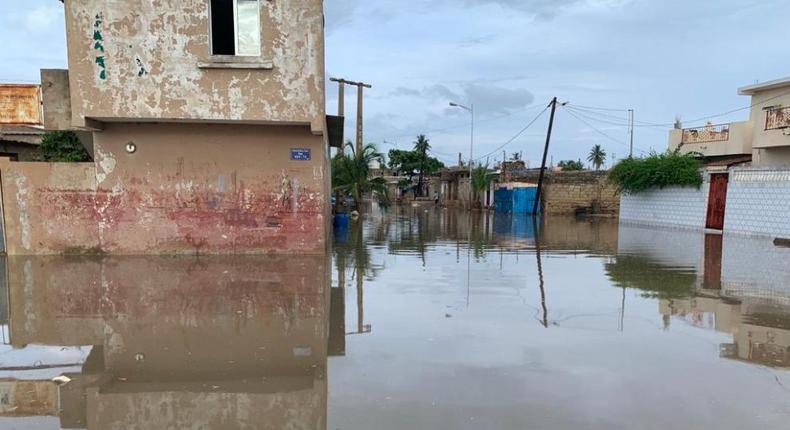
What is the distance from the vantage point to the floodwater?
13.8 feet

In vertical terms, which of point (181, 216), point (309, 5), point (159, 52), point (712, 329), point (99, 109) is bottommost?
point (712, 329)

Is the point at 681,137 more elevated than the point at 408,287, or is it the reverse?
the point at 681,137

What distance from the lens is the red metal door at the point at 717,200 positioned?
20906 millimetres

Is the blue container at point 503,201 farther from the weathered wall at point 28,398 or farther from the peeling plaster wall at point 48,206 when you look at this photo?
the weathered wall at point 28,398

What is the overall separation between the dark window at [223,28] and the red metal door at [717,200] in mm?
19363

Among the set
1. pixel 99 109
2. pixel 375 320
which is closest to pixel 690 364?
pixel 375 320

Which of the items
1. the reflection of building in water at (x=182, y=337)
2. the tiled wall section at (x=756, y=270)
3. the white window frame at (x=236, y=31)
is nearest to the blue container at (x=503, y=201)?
the tiled wall section at (x=756, y=270)

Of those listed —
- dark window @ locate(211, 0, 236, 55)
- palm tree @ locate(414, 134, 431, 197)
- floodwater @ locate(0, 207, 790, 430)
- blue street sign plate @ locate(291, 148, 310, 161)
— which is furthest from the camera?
palm tree @ locate(414, 134, 431, 197)

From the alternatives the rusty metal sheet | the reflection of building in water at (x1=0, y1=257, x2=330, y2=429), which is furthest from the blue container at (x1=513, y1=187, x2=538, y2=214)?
the rusty metal sheet

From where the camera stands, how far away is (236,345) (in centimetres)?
584

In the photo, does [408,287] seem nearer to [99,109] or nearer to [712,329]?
[712,329]

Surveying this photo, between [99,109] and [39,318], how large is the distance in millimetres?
5264

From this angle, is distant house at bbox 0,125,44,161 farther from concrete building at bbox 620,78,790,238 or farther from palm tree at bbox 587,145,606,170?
palm tree at bbox 587,145,606,170

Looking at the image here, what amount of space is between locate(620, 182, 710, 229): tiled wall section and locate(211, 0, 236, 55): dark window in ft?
65.5
